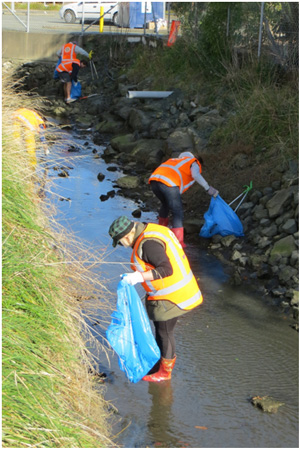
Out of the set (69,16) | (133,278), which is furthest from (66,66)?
(133,278)

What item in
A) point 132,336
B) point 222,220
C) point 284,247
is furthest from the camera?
point 222,220

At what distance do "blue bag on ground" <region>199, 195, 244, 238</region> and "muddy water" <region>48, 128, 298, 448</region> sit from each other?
0.91 meters

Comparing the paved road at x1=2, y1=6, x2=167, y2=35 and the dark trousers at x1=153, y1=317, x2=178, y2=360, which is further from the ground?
the paved road at x1=2, y1=6, x2=167, y2=35

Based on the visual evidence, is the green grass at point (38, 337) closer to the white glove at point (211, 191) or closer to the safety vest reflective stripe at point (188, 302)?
the safety vest reflective stripe at point (188, 302)

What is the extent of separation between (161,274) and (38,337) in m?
1.16

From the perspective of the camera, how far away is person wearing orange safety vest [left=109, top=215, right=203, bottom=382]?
4992 mm

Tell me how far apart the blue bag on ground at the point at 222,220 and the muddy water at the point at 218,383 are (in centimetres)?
91

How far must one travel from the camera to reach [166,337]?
5402mm

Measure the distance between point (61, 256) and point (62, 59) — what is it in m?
A: 12.6

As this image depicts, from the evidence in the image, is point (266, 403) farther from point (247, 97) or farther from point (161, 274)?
point (247, 97)

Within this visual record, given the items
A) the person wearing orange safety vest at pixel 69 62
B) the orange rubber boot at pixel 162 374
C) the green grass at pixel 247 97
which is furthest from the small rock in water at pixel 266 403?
the person wearing orange safety vest at pixel 69 62

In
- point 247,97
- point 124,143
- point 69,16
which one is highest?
point 69,16

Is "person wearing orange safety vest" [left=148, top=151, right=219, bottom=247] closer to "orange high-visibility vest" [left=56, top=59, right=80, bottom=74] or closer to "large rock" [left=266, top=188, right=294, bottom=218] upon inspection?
"large rock" [left=266, top=188, right=294, bottom=218]

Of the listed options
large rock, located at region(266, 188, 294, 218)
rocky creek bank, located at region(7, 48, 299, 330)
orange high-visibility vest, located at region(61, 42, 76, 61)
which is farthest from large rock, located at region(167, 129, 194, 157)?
orange high-visibility vest, located at region(61, 42, 76, 61)
